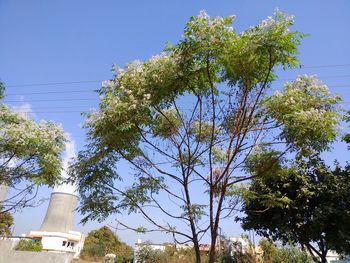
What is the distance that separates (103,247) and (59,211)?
9387 mm

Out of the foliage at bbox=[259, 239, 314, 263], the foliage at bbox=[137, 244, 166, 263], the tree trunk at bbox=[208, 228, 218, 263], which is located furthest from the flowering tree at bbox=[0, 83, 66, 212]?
the foliage at bbox=[137, 244, 166, 263]

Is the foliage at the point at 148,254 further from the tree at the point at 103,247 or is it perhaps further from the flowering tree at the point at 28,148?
the flowering tree at the point at 28,148

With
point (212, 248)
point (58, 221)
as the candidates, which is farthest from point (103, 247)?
point (212, 248)

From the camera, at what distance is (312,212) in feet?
45.2

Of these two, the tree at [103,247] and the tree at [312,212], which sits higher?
the tree at [103,247]

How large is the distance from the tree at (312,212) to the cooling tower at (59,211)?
929 inches

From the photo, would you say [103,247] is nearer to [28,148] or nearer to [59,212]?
[59,212]

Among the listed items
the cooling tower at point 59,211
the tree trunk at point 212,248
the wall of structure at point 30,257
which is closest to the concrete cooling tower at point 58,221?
the cooling tower at point 59,211

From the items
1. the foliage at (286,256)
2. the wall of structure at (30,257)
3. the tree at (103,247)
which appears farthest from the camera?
the tree at (103,247)

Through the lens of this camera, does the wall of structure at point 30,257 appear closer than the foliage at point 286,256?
No

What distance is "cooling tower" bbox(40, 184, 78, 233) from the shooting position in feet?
110

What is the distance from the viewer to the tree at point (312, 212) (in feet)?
42.9

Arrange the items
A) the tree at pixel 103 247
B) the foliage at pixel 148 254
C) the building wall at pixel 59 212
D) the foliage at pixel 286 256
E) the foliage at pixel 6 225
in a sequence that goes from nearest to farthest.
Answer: the foliage at pixel 286 256
the foliage at pixel 148 254
the foliage at pixel 6 225
the building wall at pixel 59 212
the tree at pixel 103 247

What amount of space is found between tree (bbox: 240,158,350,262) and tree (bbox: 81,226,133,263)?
2486cm
